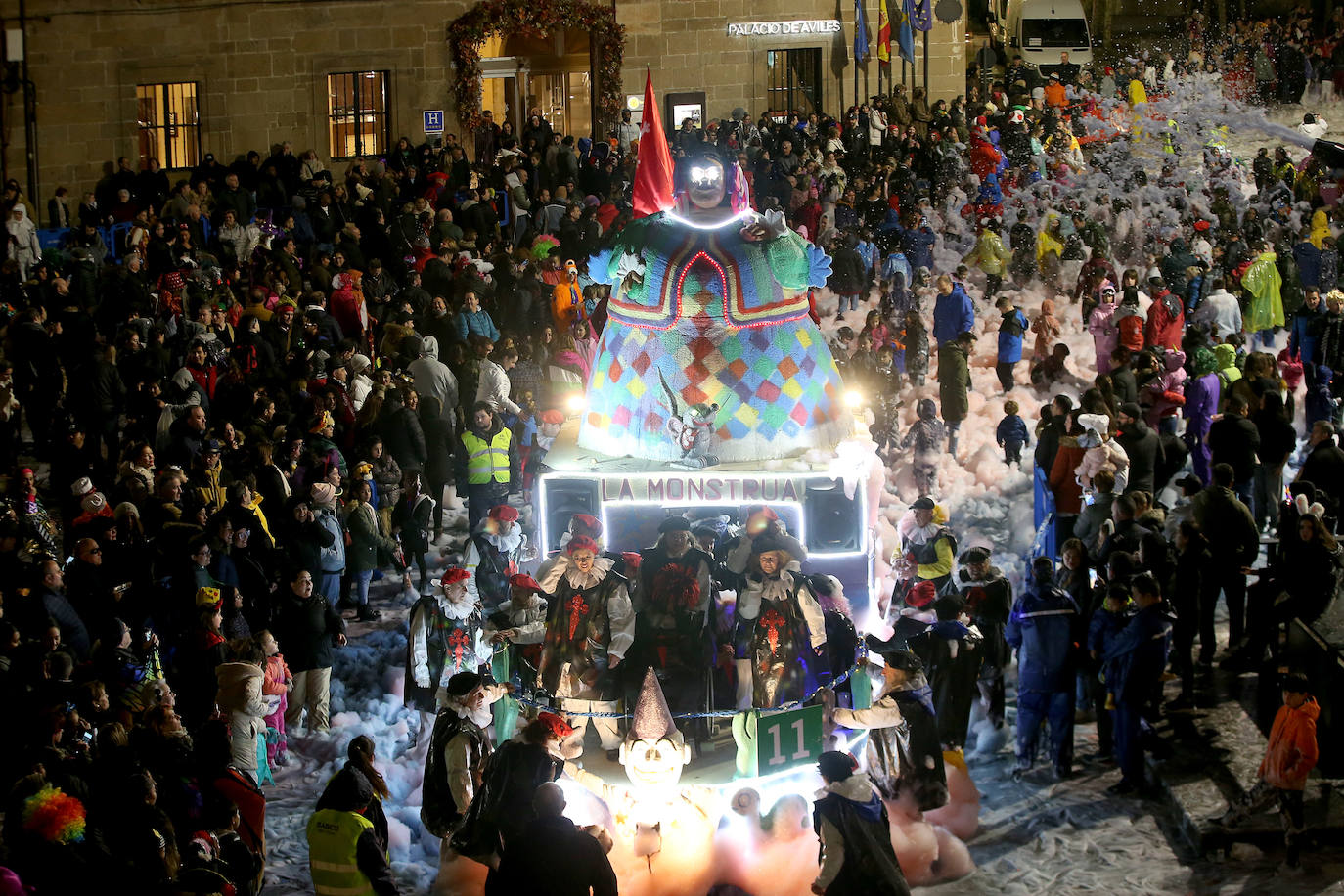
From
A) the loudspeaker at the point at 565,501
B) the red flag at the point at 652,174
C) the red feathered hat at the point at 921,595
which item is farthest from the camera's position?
the red flag at the point at 652,174

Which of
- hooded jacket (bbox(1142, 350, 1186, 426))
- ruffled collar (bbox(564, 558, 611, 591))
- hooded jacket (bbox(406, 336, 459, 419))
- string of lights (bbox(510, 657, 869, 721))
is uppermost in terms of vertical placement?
hooded jacket (bbox(406, 336, 459, 419))

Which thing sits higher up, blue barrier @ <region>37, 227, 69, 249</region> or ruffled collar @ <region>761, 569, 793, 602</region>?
blue barrier @ <region>37, 227, 69, 249</region>

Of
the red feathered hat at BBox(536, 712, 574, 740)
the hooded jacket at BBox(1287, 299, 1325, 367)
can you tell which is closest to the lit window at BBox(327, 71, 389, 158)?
the hooded jacket at BBox(1287, 299, 1325, 367)

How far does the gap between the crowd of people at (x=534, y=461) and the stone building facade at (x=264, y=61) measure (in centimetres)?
395

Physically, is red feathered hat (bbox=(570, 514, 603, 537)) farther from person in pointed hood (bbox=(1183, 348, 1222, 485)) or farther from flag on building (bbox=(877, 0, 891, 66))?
flag on building (bbox=(877, 0, 891, 66))

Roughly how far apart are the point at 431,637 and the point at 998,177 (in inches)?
538

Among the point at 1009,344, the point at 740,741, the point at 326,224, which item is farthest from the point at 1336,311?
the point at 326,224

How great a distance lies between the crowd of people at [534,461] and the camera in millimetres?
9195

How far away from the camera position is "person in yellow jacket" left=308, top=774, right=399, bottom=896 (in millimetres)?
7723

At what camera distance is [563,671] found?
9.75 m

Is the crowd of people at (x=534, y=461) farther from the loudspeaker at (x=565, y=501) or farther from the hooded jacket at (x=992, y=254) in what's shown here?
the loudspeaker at (x=565, y=501)

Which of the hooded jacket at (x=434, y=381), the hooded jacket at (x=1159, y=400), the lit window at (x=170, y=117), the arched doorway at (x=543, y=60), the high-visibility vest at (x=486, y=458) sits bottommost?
the high-visibility vest at (x=486, y=458)

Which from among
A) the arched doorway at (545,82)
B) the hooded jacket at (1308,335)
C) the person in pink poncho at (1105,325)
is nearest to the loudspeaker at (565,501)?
the person in pink poncho at (1105,325)

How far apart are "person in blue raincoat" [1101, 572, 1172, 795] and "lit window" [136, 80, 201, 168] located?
20634 mm
